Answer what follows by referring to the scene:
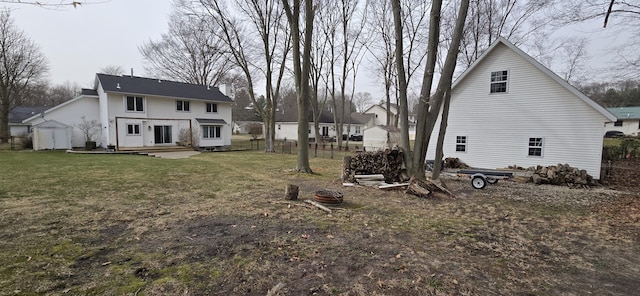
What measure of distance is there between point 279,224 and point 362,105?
2817 inches

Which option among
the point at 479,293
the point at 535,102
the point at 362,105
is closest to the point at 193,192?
the point at 479,293

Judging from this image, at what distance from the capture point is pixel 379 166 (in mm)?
9875

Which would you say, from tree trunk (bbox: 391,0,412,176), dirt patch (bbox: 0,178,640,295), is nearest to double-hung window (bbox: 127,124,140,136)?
dirt patch (bbox: 0,178,640,295)

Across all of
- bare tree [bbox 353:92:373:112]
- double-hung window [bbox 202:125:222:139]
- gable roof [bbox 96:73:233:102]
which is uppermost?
bare tree [bbox 353:92:373:112]

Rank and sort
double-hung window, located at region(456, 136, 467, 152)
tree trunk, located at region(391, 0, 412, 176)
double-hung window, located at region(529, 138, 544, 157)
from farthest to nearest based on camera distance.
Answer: double-hung window, located at region(456, 136, 467, 152) → double-hung window, located at region(529, 138, 544, 157) → tree trunk, located at region(391, 0, 412, 176)

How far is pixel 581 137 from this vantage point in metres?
11.8

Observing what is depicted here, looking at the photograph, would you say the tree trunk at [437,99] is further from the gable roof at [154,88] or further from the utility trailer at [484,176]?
the gable roof at [154,88]

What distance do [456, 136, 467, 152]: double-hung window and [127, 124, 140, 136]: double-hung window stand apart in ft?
76.5

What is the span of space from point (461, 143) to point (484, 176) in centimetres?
551

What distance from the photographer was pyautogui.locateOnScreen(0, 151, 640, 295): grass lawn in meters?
3.21

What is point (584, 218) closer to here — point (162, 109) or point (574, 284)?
point (574, 284)

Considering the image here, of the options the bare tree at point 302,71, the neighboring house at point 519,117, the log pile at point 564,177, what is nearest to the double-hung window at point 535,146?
the neighboring house at point 519,117

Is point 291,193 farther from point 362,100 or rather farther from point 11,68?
point 362,100

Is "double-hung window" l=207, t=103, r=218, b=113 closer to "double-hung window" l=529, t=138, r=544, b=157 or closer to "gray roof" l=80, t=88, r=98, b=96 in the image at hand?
"gray roof" l=80, t=88, r=98, b=96
